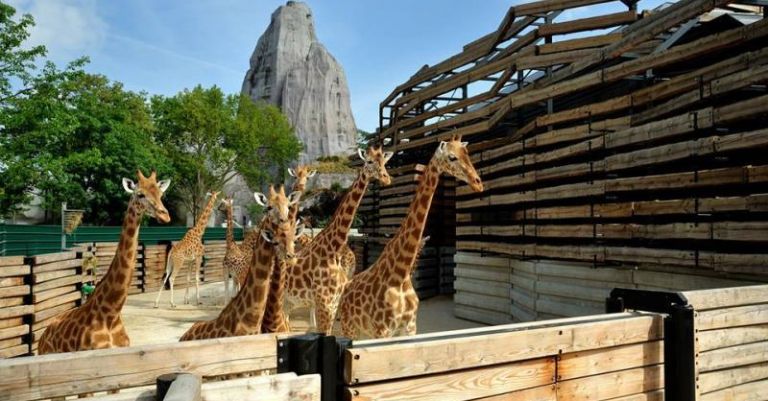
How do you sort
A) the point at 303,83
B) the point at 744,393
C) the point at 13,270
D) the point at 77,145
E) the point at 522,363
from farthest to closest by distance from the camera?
the point at 303,83 → the point at 77,145 → the point at 13,270 → the point at 744,393 → the point at 522,363

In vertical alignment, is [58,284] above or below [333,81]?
below

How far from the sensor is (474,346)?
283 centimetres

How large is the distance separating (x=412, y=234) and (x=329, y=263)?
2278mm

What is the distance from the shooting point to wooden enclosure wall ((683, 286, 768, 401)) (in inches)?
146

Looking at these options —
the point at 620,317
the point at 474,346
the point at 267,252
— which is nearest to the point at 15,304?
the point at 267,252

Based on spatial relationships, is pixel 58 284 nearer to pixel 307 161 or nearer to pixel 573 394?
pixel 573 394

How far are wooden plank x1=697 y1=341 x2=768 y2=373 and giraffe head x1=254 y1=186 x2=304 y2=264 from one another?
11.2 feet

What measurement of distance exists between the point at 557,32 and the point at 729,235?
8.36 m

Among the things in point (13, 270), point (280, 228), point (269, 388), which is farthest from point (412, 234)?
point (13, 270)

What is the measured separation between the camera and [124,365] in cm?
228

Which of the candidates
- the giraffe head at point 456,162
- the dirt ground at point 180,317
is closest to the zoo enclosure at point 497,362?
the giraffe head at point 456,162

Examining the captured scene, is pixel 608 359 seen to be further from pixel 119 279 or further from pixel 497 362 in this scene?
pixel 119 279

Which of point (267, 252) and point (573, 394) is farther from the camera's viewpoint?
point (267, 252)

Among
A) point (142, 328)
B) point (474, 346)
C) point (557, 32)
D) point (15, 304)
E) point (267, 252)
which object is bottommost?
point (142, 328)
